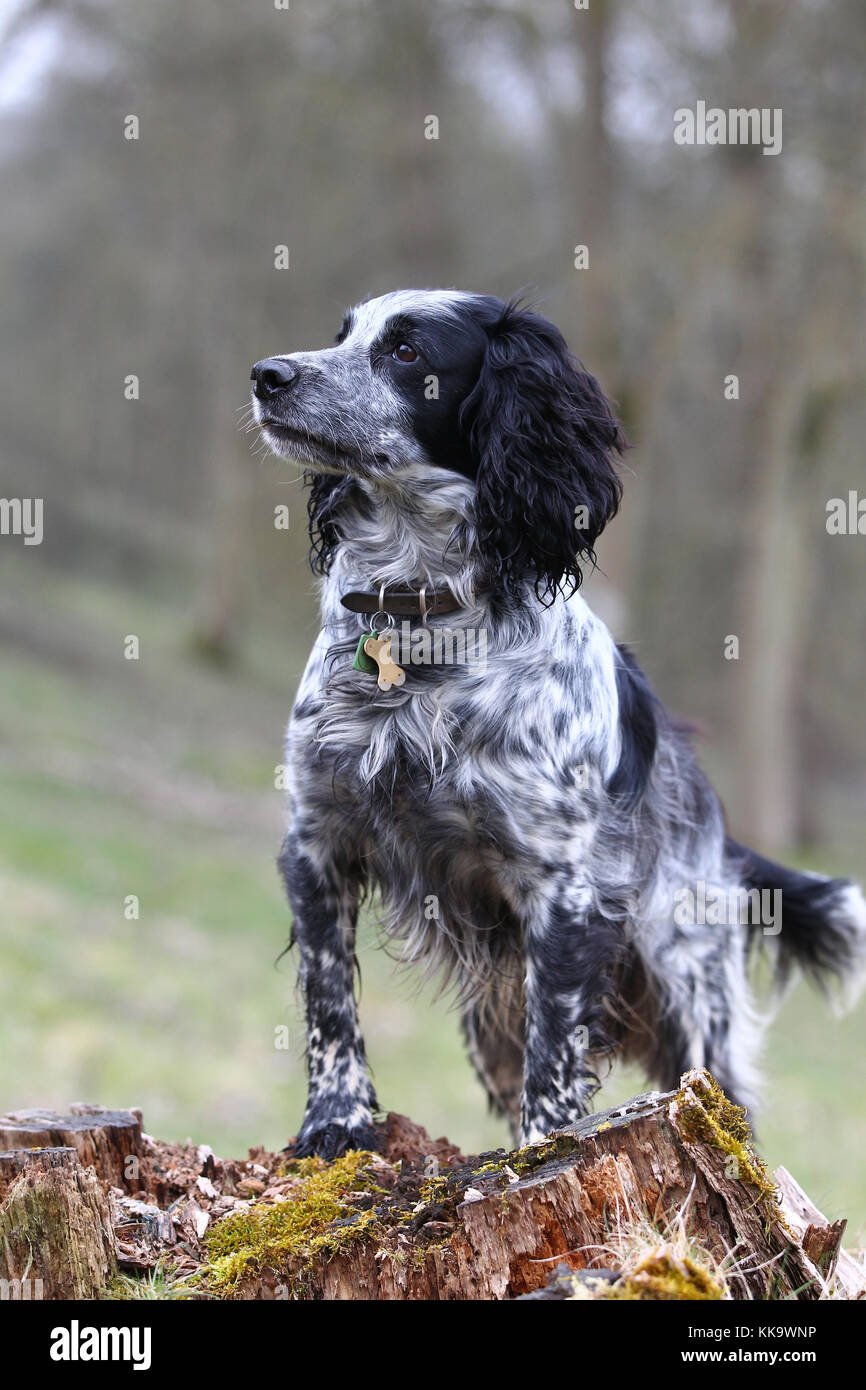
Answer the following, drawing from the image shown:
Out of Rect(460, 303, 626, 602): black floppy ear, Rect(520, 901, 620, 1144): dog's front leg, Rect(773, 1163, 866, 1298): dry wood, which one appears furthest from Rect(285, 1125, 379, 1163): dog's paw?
Rect(460, 303, 626, 602): black floppy ear

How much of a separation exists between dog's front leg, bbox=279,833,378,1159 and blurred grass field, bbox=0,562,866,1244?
21 cm

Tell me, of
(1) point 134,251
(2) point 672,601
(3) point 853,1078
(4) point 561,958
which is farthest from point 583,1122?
(1) point 134,251

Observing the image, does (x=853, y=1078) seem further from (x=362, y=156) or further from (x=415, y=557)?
(x=362, y=156)

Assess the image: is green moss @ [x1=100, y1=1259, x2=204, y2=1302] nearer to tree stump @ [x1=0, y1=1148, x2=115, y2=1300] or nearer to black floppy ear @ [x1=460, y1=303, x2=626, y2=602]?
tree stump @ [x1=0, y1=1148, x2=115, y2=1300]

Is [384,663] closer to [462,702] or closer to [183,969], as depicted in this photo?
[462,702]

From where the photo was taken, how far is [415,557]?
374 cm

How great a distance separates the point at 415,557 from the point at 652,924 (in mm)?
1417

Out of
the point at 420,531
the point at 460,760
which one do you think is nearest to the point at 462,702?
the point at 460,760

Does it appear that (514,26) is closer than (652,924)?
No

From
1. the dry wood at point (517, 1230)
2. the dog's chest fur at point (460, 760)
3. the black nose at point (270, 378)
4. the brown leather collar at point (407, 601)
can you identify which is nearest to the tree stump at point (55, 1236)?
the dry wood at point (517, 1230)

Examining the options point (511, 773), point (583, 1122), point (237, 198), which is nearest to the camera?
point (583, 1122)

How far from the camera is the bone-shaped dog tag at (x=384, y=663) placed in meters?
3.53

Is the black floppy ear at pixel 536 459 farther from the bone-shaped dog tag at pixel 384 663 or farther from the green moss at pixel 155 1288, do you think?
the green moss at pixel 155 1288

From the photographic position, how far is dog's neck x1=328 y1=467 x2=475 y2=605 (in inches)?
146
